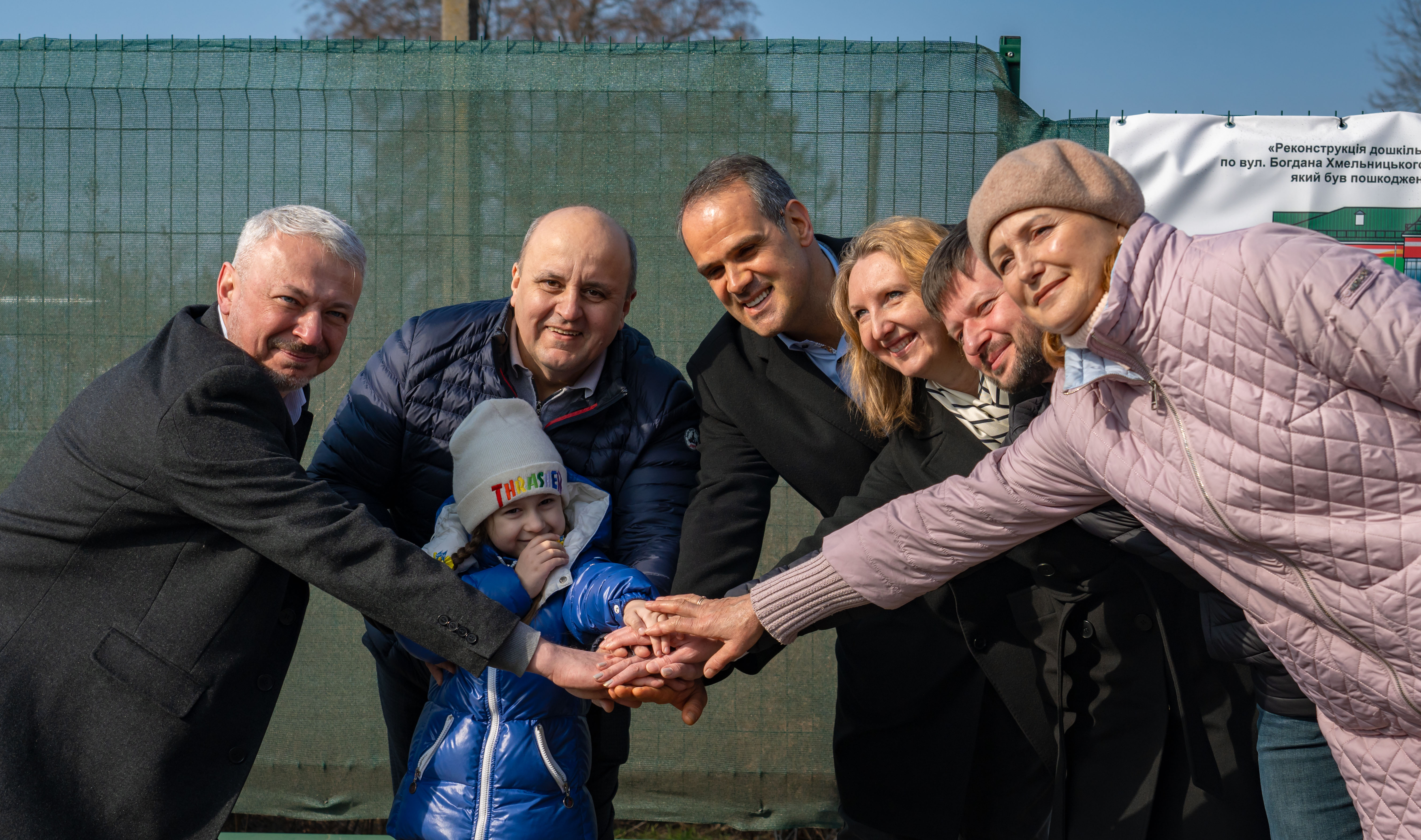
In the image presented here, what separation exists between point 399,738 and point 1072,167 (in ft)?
8.24

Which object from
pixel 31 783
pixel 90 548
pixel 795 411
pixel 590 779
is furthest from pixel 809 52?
pixel 31 783

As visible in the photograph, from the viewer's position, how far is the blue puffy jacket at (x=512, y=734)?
8.13 feet

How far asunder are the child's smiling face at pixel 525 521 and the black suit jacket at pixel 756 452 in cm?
43

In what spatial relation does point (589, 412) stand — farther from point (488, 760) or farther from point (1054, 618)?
point (1054, 618)

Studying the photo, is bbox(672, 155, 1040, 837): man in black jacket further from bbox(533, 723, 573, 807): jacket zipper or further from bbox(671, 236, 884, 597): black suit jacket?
bbox(533, 723, 573, 807): jacket zipper

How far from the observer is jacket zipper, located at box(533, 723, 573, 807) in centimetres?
252

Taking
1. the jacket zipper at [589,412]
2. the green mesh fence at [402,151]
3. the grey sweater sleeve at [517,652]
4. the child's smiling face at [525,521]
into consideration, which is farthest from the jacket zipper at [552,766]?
the green mesh fence at [402,151]

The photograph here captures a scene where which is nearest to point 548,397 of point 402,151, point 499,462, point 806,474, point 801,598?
point 499,462

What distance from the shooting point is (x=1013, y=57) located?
4035 millimetres

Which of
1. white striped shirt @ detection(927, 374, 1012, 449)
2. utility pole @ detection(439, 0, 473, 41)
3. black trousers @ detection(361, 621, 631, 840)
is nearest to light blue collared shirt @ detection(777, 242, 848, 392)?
white striped shirt @ detection(927, 374, 1012, 449)

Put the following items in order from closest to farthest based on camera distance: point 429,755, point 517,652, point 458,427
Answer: point 517,652
point 429,755
point 458,427

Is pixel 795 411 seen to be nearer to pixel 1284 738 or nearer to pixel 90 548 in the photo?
pixel 1284 738

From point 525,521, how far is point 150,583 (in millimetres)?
843

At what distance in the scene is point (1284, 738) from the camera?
234 centimetres
